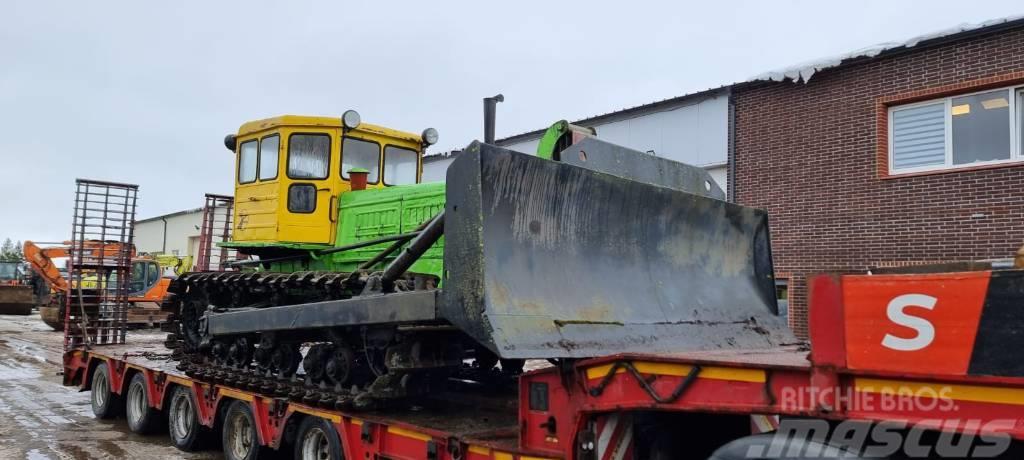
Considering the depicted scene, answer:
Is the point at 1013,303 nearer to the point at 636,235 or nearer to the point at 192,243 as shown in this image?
the point at 636,235

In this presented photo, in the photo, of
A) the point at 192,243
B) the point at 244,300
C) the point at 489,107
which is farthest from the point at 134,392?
the point at 192,243

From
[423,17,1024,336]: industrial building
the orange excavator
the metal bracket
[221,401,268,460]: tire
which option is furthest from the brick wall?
the orange excavator

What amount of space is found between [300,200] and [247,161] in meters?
1.05

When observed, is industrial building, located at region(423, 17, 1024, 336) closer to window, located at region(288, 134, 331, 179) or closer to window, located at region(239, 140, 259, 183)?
window, located at region(288, 134, 331, 179)

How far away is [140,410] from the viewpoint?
9336 mm

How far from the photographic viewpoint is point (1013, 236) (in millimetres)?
10148

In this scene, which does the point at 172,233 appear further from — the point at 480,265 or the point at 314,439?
the point at 480,265

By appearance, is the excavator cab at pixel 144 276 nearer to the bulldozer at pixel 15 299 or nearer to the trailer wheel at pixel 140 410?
the bulldozer at pixel 15 299

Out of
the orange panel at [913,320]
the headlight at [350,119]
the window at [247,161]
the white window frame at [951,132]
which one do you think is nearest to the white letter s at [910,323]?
the orange panel at [913,320]

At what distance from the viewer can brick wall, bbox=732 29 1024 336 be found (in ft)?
33.9

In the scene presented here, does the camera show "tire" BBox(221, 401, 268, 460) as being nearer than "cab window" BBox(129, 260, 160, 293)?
Yes

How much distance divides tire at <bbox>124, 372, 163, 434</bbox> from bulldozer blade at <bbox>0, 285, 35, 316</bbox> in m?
28.5

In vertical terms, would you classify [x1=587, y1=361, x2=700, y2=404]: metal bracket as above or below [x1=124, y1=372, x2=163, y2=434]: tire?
above

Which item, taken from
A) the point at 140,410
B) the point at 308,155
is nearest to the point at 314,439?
the point at 308,155
